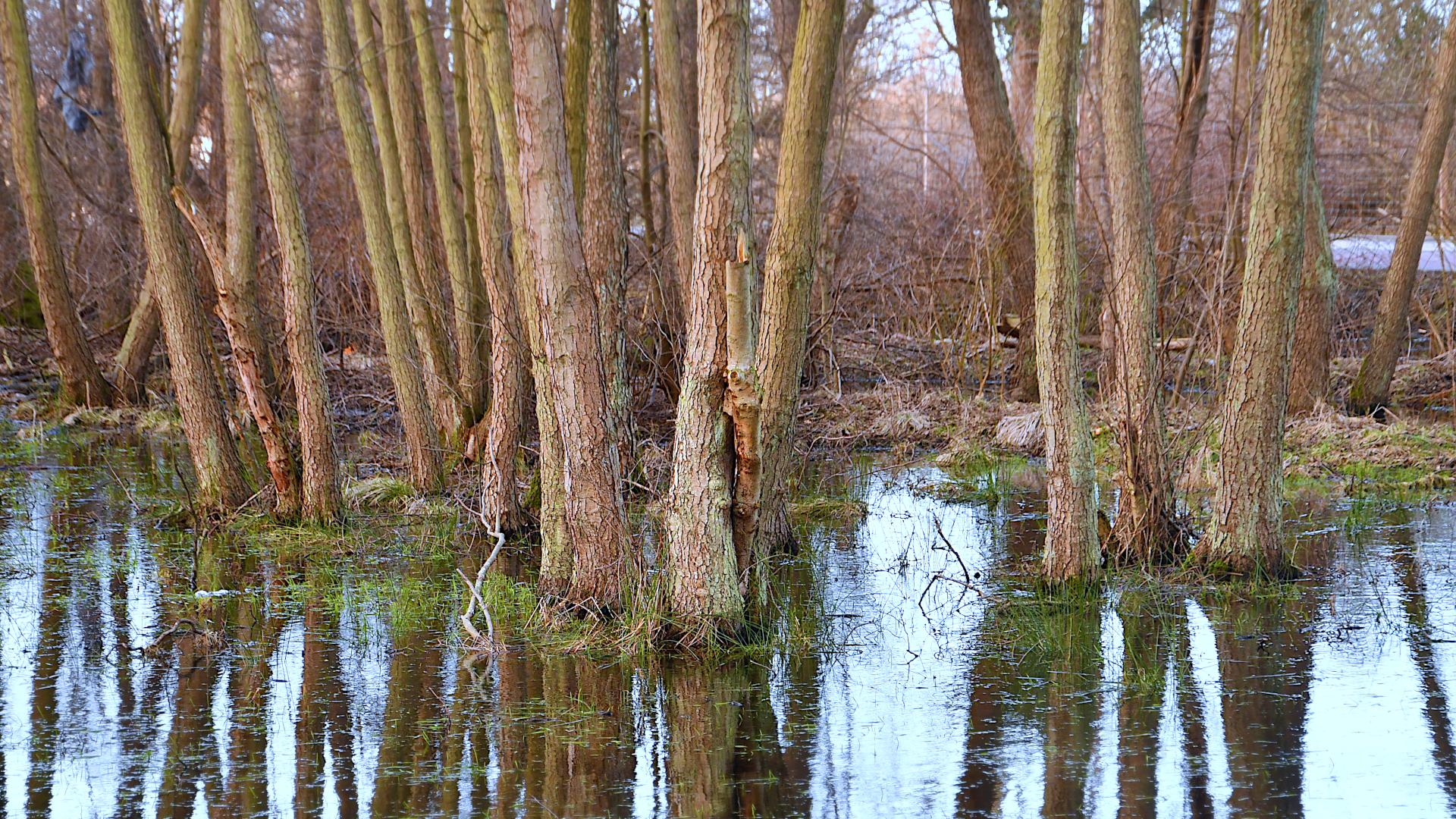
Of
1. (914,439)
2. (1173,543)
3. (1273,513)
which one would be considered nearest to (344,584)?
(1173,543)

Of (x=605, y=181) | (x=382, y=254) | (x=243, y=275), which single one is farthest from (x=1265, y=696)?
(x=243, y=275)

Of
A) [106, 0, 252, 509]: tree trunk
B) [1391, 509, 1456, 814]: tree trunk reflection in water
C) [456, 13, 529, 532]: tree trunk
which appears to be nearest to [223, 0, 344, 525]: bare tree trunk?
[106, 0, 252, 509]: tree trunk

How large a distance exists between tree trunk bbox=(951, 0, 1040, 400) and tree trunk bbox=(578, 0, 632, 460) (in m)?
6.63

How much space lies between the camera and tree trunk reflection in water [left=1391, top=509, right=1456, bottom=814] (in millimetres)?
4570

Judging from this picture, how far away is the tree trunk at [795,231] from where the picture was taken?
662 centimetres

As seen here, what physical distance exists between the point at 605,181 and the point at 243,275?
313 centimetres

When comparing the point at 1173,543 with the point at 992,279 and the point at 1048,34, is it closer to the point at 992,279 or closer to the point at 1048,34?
the point at 1048,34

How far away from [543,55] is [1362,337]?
16229 mm

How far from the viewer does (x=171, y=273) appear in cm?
895

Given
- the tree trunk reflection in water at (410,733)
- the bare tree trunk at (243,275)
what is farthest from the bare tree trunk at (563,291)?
the bare tree trunk at (243,275)

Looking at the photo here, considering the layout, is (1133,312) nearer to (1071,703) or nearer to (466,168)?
(1071,703)

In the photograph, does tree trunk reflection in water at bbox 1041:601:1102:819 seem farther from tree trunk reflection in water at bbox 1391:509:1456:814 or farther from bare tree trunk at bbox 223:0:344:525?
bare tree trunk at bbox 223:0:344:525

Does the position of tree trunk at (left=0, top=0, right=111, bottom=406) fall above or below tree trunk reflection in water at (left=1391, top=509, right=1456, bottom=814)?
above

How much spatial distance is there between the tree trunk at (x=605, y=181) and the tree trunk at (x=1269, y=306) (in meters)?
3.66
